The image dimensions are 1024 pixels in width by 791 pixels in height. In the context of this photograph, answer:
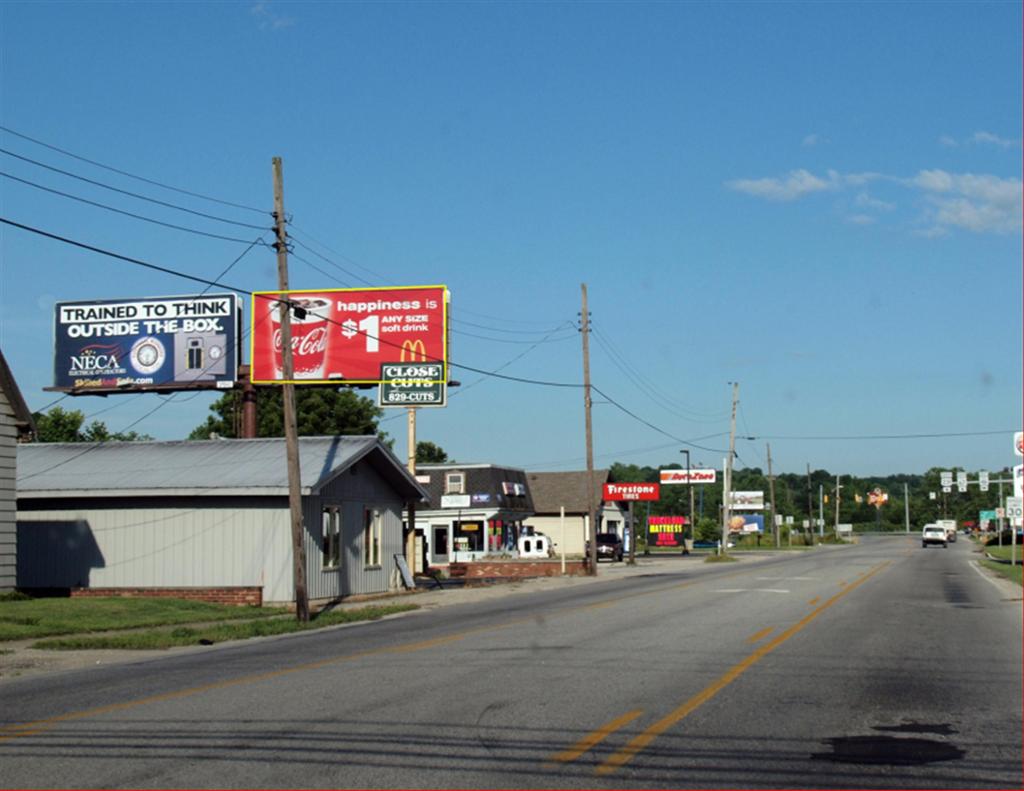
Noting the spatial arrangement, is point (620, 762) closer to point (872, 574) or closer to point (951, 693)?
point (951, 693)

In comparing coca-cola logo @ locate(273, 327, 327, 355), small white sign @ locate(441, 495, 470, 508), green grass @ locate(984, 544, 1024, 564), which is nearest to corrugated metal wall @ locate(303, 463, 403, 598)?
coca-cola logo @ locate(273, 327, 327, 355)

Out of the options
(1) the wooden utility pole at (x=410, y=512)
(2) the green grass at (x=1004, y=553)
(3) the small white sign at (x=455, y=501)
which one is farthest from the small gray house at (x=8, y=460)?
(2) the green grass at (x=1004, y=553)

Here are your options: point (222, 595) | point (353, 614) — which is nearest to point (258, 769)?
point (353, 614)

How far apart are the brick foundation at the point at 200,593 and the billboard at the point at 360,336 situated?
13.0 metres

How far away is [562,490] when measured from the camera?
80250mm

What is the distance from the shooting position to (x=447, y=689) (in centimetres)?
1250

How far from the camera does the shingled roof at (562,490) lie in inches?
3086

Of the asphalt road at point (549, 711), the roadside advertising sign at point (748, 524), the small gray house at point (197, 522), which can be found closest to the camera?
the asphalt road at point (549, 711)

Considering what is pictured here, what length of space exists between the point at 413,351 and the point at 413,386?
1566mm

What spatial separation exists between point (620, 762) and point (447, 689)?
4.12m

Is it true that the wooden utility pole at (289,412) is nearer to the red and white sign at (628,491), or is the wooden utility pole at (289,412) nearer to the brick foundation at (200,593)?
the brick foundation at (200,593)

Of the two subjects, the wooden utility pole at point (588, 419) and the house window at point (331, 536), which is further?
the wooden utility pole at point (588, 419)

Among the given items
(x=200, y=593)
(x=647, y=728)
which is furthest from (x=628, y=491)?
(x=647, y=728)

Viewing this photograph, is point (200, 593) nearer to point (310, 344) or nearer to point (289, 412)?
point (289, 412)
